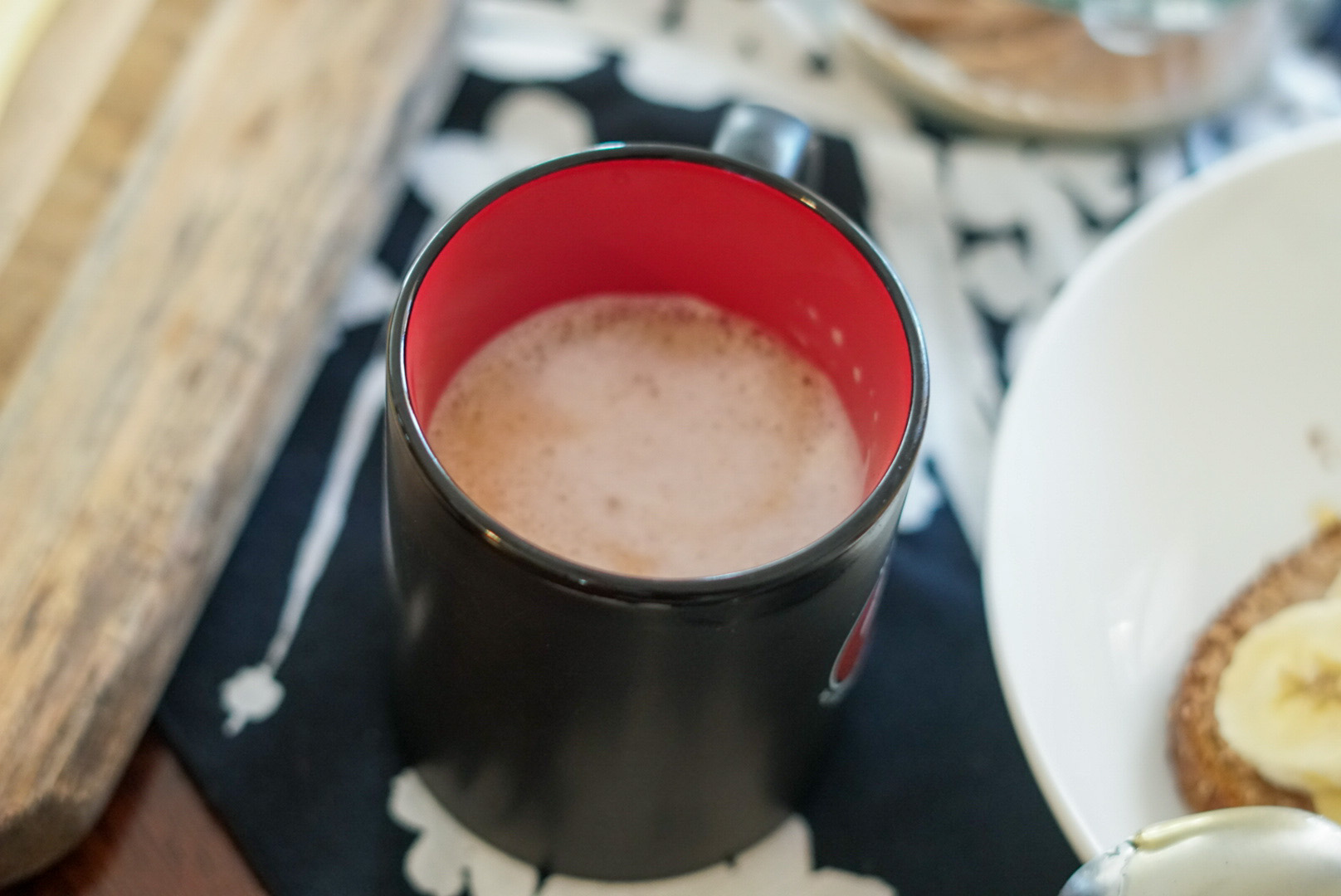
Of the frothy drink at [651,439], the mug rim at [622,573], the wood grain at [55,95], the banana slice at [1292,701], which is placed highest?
the mug rim at [622,573]

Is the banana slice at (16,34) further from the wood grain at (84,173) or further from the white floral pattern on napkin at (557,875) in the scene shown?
the white floral pattern on napkin at (557,875)

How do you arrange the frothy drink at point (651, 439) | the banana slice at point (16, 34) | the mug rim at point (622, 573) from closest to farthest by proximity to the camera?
the mug rim at point (622, 573) → the frothy drink at point (651, 439) → the banana slice at point (16, 34)

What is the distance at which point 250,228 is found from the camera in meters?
0.52

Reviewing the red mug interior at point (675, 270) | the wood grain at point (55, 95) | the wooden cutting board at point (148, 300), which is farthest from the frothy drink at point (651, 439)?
the wood grain at point (55, 95)

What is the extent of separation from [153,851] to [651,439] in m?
0.22

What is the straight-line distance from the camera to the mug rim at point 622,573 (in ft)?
1.01

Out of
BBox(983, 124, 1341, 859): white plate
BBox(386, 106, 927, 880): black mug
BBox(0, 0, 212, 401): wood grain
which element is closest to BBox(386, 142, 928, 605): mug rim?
BBox(386, 106, 927, 880): black mug

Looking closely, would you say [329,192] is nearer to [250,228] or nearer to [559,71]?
[250,228]

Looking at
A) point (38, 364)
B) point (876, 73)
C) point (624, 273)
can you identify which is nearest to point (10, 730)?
point (38, 364)

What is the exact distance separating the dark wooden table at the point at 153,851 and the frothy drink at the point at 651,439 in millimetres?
155

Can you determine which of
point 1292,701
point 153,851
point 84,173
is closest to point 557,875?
point 153,851

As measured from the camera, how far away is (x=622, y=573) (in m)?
0.34

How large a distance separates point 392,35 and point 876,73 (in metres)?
0.25

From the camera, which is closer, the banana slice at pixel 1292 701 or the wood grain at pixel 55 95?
the banana slice at pixel 1292 701
